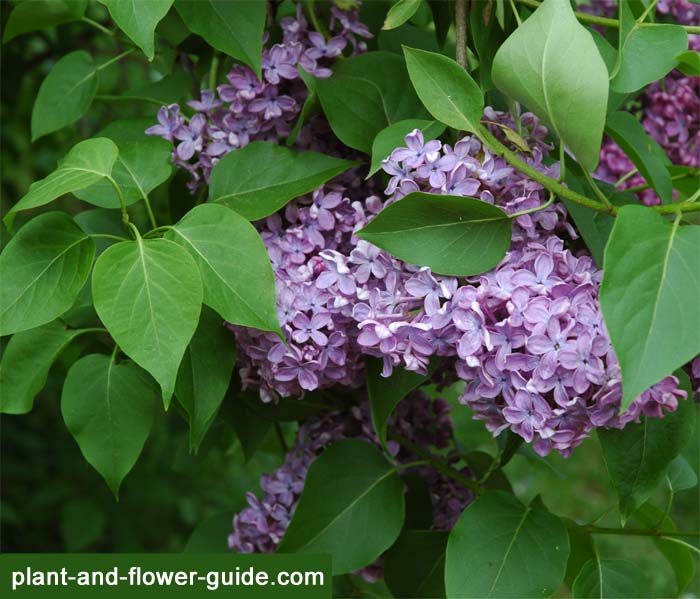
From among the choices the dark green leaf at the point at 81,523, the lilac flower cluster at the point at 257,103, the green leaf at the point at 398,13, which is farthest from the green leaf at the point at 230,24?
the dark green leaf at the point at 81,523

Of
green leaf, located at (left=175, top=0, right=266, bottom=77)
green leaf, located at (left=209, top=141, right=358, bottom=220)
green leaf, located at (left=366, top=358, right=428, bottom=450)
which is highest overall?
green leaf, located at (left=175, top=0, right=266, bottom=77)

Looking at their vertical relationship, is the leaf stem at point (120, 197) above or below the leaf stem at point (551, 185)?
below

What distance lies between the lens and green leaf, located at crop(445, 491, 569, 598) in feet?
2.52

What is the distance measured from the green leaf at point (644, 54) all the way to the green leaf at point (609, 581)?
1.35 feet

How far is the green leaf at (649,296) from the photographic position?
0.57m

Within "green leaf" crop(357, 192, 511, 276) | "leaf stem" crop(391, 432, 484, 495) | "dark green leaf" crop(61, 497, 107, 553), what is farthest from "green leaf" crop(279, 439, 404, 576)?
"dark green leaf" crop(61, 497, 107, 553)

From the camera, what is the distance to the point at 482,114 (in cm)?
76

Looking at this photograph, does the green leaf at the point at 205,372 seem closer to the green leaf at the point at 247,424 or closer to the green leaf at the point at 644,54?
the green leaf at the point at 247,424

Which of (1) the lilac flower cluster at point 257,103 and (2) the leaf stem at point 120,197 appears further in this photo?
(1) the lilac flower cluster at point 257,103

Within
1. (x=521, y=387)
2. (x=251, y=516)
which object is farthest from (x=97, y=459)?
(x=521, y=387)

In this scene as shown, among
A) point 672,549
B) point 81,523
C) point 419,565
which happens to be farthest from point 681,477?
point 81,523

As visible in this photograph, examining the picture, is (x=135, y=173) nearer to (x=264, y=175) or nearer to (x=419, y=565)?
(x=264, y=175)

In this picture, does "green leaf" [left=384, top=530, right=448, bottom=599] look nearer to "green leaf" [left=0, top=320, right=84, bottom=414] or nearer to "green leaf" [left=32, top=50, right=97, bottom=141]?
"green leaf" [left=0, top=320, right=84, bottom=414]

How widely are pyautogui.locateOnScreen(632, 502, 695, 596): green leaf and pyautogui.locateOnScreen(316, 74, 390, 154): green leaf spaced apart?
17.5 inches
